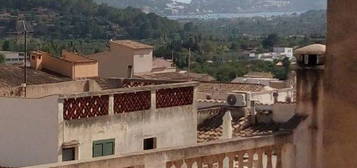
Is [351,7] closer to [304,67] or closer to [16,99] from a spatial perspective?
[304,67]

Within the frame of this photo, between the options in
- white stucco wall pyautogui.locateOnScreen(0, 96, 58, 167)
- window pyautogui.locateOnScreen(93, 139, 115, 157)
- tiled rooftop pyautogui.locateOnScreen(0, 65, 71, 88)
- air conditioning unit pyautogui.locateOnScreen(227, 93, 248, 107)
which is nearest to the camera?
white stucco wall pyautogui.locateOnScreen(0, 96, 58, 167)

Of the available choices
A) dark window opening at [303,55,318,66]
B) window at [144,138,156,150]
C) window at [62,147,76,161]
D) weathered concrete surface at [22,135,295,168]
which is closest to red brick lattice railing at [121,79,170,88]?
window at [144,138,156,150]

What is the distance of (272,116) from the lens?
2147 centimetres

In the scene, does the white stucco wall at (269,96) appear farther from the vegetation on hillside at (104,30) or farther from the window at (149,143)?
the vegetation on hillside at (104,30)

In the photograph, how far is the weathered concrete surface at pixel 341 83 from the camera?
5.43 meters

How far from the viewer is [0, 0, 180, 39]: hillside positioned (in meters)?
136

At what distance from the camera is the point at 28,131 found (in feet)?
53.4

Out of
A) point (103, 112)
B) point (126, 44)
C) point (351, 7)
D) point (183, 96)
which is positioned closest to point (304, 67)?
point (351, 7)

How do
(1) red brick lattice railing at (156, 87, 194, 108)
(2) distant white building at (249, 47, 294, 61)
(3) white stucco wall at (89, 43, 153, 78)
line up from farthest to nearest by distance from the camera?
(2) distant white building at (249, 47, 294, 61)
(3) white stucco wall at (89, 43, 153, 78)
(1) red brick lattice railing at (156, 87, 194, 108)

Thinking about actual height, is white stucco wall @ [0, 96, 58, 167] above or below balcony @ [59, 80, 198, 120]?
below

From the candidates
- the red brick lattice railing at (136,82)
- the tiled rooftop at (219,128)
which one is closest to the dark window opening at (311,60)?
the tiled rooftop at (219,128)

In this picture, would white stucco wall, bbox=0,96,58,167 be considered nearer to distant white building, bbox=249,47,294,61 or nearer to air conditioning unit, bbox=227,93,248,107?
air conditioning unit, bbox=227,93,248,107

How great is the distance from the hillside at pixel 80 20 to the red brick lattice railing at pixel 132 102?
108 metres

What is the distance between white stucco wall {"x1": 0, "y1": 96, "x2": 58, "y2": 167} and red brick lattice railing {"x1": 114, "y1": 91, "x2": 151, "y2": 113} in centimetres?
146
